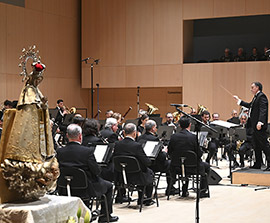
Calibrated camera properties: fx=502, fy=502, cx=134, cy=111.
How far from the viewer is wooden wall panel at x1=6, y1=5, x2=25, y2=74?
53.6 feet

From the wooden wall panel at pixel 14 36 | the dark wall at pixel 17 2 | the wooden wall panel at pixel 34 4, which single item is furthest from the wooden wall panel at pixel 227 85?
the dark wall at pixel 17 2

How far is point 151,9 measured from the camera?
58.9ft

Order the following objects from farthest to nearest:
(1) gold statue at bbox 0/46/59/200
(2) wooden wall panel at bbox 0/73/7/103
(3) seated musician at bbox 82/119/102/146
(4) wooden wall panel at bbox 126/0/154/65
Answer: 1. (4) wooden wall panel at bbox 126/0/154/65
2. (2) wooden wall panel at bbox 0/73/7/103
3. (3) seated musician at bbox 82/119/102/146
4. (1) gold statue at bbox 0/46/59/200

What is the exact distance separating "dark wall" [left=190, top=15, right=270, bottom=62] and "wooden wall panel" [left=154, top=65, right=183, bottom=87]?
4.70 feet

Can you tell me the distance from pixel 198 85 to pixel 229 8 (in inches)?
110

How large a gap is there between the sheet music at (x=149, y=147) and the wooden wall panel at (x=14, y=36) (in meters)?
9.97

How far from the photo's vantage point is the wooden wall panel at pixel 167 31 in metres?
17.5

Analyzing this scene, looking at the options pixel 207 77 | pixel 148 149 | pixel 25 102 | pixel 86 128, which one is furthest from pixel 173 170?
pixel 207 77

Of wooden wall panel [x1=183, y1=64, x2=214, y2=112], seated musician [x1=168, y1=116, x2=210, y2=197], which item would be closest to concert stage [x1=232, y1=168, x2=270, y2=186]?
seated musician [x1=168, y1=116, x2=210, y2=197]

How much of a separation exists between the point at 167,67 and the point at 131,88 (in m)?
2.19

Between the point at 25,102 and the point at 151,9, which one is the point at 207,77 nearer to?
the point at 151,9

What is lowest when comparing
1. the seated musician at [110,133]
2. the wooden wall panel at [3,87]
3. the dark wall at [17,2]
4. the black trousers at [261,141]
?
the black trousers at [261,141]

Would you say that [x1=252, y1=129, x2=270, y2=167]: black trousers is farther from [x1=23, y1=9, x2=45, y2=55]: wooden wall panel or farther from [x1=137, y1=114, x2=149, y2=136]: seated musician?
[x1=23, y1=9, x2=45, y2=55]: wooden wall panel

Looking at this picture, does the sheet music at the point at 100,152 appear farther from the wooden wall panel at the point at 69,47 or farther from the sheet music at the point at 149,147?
the wooden wall panel at the point at 69,47
